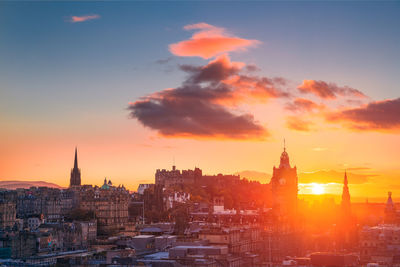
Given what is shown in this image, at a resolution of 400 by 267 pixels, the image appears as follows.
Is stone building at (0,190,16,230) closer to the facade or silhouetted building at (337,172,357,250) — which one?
the facade

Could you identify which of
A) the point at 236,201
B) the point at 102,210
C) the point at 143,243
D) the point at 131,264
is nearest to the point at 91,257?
the point at 143,243

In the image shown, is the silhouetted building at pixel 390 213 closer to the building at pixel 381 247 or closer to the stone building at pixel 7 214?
the building at pixel 381 247

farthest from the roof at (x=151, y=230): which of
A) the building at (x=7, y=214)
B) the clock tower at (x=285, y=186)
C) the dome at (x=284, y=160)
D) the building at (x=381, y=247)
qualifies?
the dome at (x=284, y=160)

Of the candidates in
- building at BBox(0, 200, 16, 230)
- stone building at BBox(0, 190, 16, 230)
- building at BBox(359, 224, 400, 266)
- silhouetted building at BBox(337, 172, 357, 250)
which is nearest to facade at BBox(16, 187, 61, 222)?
stone building at BBox(0, 190, 16, 230)

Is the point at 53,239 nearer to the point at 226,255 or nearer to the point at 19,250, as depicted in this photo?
the point at 19,250

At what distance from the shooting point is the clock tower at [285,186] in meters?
154

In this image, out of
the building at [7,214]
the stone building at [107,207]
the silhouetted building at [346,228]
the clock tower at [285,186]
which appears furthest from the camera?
the stone building at [107,207]

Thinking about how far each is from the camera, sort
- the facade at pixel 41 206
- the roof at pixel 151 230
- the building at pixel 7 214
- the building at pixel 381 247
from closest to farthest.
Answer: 1. the building at pixel 381 247
2. the roof at pixel 151 230
3. the building at pixel 7 214
4. the facade at pixel 41 206

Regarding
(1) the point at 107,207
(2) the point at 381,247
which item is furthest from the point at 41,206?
(2) the point at 381,247

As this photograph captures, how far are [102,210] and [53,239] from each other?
37267 millimetres

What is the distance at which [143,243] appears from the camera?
113188mm

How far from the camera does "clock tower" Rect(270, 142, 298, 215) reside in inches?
6078

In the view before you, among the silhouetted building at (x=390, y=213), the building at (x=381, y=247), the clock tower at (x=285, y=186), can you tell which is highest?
the clock tower at (x=285, y=186)

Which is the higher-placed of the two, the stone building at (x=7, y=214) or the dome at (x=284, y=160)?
the dome at (x=284, y=160)
